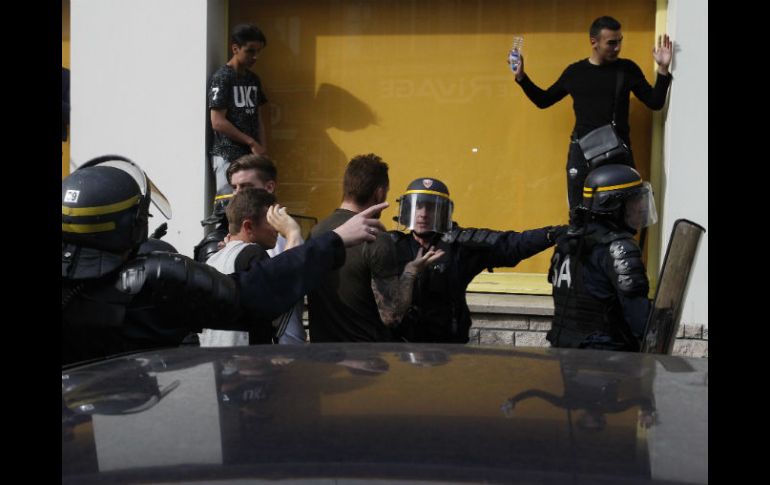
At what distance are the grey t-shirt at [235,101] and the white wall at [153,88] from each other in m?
0.15

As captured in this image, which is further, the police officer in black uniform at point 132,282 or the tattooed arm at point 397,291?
the tattooed arm at point 397,291

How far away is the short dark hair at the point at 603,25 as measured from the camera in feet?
22.6

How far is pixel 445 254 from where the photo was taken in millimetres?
4730

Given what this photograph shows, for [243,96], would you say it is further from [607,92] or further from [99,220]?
[99,220]

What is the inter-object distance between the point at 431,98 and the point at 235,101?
1.58m

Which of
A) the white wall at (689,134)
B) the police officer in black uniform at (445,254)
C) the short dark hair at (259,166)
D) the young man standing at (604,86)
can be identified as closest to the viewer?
the police officer in black uniform at (445,254)

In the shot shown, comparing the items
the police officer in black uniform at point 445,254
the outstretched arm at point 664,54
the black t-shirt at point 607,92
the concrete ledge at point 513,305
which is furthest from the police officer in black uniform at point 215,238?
the outstretched arm at point 664,54

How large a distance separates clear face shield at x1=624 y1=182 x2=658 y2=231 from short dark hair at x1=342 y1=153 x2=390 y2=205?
4.05 feet

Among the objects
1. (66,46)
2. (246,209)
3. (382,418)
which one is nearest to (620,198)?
(246,209)

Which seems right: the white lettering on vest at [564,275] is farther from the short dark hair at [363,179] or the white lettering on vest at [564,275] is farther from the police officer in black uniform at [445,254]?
the short dark hair at [363,179]

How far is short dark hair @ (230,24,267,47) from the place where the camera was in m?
7.12
